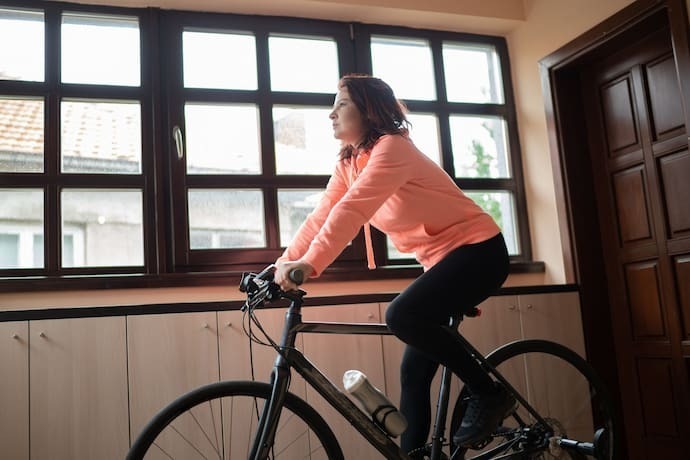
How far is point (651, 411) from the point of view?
3002mm

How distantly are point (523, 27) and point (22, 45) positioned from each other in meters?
2.47

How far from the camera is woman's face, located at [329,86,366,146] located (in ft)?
6.52

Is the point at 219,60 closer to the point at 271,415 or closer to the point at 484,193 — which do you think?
the point at 484,193

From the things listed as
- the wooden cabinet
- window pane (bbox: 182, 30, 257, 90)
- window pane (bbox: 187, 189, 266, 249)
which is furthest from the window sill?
window pane (bbox: 182, 30, 257, 90)

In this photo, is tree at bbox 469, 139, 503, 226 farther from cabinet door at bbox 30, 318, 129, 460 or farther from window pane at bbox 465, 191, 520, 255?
cabinet door at bbox 30, 318, 129, 460

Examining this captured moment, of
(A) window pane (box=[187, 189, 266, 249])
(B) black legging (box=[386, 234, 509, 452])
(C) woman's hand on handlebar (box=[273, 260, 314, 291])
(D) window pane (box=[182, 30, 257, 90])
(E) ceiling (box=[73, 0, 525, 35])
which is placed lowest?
(B) black legging (box=[386, 234, 509, 452])

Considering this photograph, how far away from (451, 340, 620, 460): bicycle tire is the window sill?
0.81m

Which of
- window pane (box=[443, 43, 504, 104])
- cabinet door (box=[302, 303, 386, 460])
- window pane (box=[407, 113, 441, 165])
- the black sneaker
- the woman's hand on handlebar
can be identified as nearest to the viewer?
the woman's hand on handlebar

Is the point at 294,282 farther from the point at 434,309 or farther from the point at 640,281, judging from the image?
the point at 640,281

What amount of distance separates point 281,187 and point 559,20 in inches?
62.9

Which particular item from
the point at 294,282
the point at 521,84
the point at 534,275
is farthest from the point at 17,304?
the point at 521,84

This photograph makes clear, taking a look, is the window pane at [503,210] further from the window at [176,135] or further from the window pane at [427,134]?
the window pane at [427,134]

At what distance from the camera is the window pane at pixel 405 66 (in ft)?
11.3

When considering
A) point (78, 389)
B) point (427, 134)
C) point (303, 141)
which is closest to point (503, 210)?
point (427, 134)
